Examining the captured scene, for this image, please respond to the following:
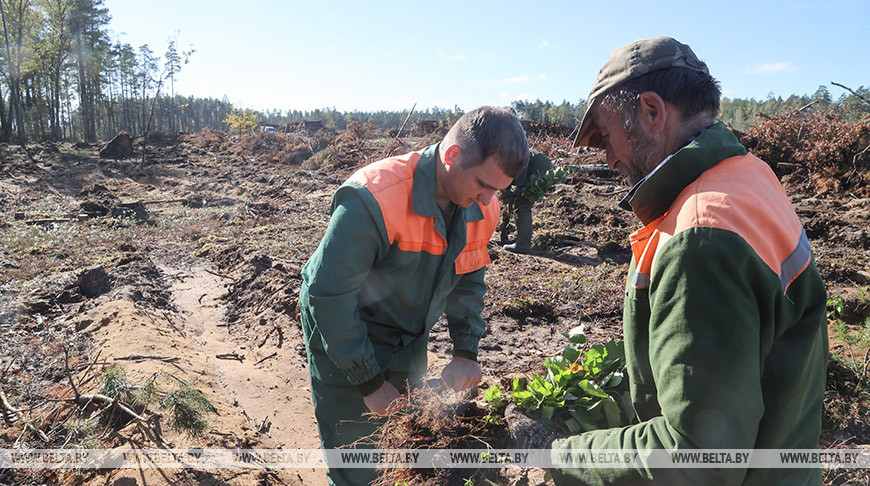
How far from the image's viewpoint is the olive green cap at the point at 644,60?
1224 millimetres

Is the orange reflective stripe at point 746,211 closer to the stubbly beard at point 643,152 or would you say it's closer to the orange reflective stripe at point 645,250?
the orange reflective stripe at point 645,250

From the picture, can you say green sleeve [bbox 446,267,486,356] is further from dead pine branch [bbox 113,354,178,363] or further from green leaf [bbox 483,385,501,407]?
dead pine branch [bbox 113,354,178,363]

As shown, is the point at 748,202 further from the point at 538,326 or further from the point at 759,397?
the point at 538,326

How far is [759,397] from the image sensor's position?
3.15 feet

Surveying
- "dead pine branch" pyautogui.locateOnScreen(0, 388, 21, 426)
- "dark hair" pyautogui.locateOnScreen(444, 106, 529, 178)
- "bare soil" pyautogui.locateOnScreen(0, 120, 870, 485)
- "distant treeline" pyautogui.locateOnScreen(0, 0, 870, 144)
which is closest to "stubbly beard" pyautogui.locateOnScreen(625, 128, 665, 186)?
"dark hair" pyautogui.locateOnScreen(444, 106, 529, 178)

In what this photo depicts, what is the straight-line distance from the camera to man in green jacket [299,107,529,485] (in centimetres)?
185

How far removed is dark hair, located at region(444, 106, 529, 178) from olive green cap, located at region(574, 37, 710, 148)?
1.86ft

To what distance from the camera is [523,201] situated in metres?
8.12

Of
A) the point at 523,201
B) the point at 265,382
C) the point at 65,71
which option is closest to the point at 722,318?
the point at 265,382

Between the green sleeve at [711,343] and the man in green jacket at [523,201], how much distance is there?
670 centimetres

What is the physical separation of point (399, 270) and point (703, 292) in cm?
132

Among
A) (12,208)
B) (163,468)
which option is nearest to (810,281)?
(163,468)

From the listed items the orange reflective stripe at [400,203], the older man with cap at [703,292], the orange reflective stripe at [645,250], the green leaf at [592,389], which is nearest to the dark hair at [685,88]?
the older man with cap at [703,292]

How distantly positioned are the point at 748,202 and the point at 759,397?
1.33ft
